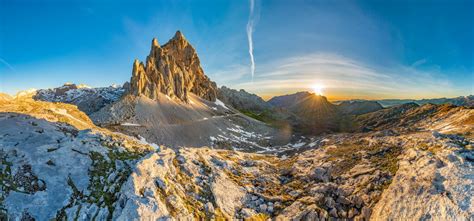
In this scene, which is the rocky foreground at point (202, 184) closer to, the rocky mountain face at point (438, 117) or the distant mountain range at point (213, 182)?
the distant mountain range at point (213, 182)

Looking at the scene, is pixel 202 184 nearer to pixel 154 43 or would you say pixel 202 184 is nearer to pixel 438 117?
pixel 438 117

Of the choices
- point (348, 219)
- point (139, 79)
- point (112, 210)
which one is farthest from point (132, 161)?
point (139, 79)

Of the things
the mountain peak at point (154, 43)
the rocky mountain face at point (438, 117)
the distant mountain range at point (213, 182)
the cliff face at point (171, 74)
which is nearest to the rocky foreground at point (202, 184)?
the distant mountain range at point (213, 182)

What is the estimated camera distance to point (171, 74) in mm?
137125

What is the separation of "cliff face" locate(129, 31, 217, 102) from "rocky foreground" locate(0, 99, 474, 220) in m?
95.5

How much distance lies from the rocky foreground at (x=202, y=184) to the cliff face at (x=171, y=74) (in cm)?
9546

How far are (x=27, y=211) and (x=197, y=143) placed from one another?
249 feet

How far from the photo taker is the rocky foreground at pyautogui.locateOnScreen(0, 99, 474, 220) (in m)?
13.0

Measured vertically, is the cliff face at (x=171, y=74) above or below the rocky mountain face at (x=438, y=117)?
above

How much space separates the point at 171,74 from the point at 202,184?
127680mm

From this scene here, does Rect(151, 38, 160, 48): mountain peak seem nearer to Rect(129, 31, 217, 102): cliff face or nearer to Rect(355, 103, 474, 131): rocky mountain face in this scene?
Rect(129, 31, 217, 102): cliff face

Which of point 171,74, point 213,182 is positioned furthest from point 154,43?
Result: point 213,182

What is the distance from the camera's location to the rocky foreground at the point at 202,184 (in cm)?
1297

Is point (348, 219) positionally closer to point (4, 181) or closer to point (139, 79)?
point (4, 181)
